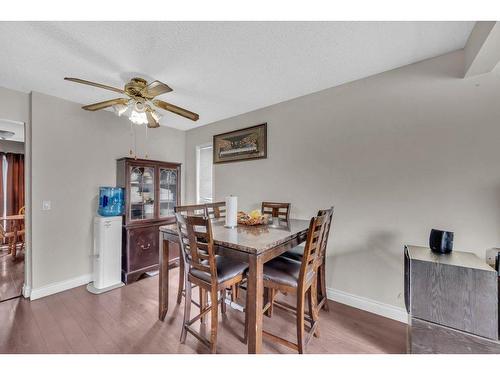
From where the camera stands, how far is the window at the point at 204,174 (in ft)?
12.4

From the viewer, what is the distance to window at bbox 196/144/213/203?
379 centimetres

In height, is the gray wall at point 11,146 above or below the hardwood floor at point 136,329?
above

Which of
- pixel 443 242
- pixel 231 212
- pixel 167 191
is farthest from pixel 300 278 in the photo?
pixel 167 191

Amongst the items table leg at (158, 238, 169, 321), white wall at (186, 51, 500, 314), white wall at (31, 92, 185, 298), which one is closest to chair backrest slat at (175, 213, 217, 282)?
table leg at (158, 238, 169, 321)

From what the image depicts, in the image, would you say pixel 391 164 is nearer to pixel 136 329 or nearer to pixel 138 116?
pixel 138 116

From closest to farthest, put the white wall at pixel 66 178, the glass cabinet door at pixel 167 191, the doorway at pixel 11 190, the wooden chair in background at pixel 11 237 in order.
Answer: the white wall at pixel 66 178, the glass cabinet door at pixel 167 191, the wooden chair in background at pixel 11 237, the doorway at pixel 11 190

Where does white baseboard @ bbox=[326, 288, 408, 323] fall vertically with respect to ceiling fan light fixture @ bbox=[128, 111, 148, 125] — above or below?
below

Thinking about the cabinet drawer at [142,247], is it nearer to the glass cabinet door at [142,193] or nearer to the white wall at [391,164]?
the glass cabinet door at [142,193]

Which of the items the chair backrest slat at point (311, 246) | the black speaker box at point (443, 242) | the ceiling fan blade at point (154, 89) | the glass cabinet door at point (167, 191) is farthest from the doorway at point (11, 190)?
the black speaker box at point (443, 242)

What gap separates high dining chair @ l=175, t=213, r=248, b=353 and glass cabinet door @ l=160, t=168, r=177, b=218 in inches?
77.2

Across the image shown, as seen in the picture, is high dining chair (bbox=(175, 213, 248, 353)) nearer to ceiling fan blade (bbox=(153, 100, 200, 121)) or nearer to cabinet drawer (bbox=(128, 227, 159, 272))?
ceiling fan blade (bbox=(153, 100, 200, 121))

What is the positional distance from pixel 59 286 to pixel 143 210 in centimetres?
128
